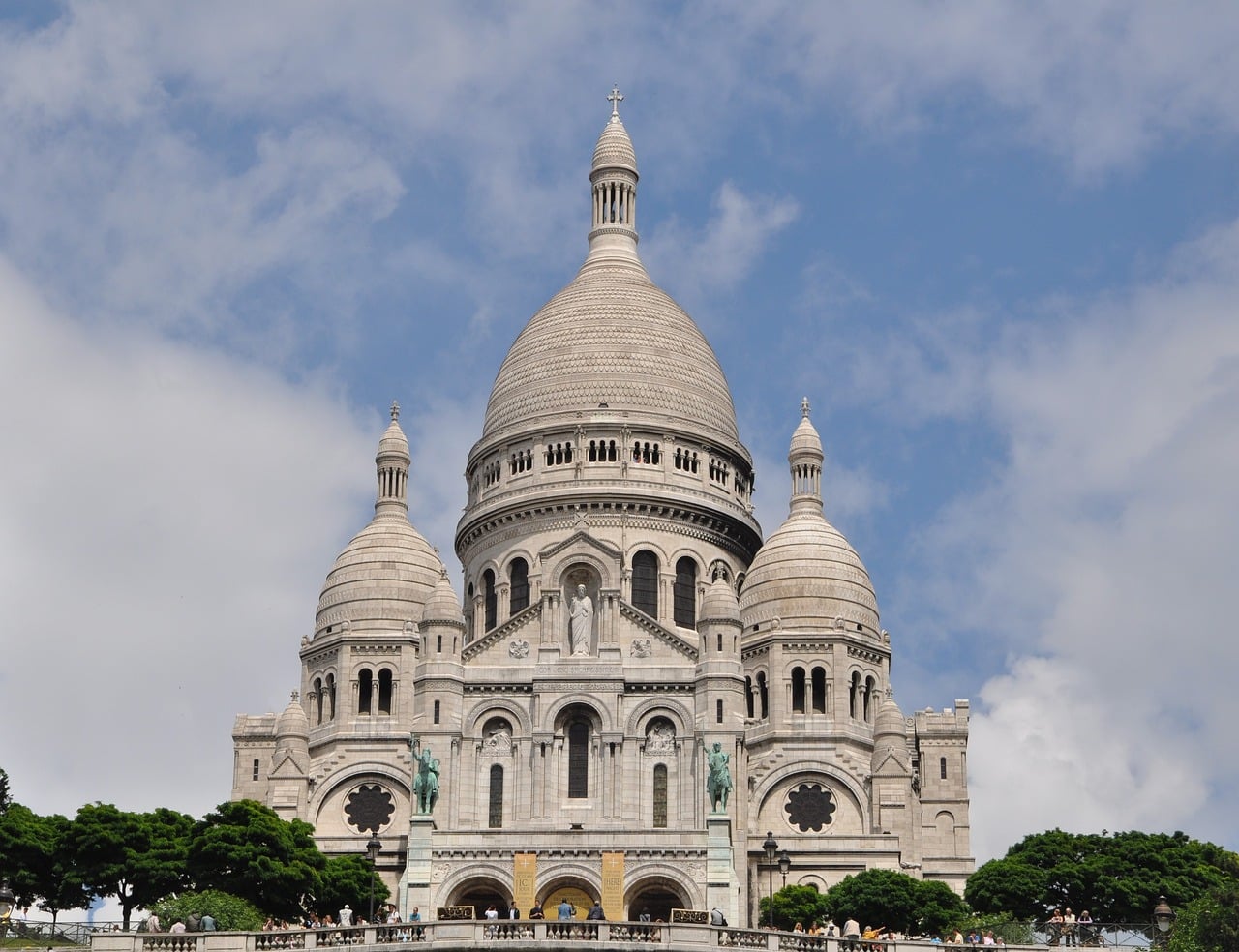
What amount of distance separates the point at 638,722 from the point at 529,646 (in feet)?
20.2

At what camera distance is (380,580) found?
11662 centimetres

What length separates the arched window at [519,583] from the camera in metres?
115

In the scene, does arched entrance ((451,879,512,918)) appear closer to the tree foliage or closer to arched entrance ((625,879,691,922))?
arched entrance ((625,879,691,922))

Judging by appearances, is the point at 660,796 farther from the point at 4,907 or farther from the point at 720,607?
the point at 4,907

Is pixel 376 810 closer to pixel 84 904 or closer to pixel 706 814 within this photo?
pixel 706 814

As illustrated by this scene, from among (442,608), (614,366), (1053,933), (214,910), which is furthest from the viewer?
(614,366)

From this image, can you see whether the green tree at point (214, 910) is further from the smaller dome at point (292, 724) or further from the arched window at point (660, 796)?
the smaller dome at point (292, 724)

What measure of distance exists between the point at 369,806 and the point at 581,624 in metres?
11.9

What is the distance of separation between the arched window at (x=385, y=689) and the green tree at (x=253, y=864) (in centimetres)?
2676

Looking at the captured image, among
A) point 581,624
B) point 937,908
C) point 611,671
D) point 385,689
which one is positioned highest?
point 581,624

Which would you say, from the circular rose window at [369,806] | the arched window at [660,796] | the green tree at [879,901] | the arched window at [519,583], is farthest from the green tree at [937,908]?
the arched window at [519,583]

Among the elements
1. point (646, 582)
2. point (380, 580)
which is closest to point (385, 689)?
point (380, 580)

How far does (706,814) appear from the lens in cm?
9769

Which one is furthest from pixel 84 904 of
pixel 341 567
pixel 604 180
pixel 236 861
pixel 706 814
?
pixel 604 180
